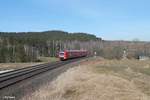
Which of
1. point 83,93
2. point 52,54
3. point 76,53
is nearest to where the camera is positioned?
point 83,93

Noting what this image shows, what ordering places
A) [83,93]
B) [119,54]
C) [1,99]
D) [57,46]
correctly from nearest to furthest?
[1,99]
[83,93]
[119,54]
[57,46]

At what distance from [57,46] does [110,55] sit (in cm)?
7794

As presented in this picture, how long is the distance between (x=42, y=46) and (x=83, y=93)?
149 metres

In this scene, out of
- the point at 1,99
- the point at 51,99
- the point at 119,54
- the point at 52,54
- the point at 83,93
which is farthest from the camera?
the point at 52,54

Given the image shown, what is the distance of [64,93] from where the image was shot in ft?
50.5

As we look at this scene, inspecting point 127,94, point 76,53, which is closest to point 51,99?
point 127,94

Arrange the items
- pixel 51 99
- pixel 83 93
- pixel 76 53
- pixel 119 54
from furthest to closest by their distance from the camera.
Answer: pixel 119 54
pixel 76 53
pixel 83 93
pixel 51 99

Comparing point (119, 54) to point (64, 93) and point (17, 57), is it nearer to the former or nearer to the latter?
point (17, 57)

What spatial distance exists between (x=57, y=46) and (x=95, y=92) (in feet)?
516

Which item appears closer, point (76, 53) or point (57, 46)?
point (76, 53)

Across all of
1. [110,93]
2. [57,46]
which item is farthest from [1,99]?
[57,46]

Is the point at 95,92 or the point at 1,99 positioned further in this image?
the point at 95,92

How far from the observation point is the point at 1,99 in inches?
553

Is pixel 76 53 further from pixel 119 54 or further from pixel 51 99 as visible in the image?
pixel 51 99
